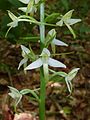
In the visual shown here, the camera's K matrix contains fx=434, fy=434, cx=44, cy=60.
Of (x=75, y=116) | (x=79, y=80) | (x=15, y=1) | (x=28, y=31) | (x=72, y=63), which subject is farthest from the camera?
(x=72, y=63)

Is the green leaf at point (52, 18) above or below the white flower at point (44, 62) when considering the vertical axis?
above

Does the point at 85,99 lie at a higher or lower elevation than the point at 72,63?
lower

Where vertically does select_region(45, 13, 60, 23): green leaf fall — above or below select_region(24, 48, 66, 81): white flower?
above

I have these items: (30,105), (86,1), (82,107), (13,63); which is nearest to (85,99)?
(82,107)

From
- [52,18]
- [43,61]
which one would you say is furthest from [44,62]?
[52,18]

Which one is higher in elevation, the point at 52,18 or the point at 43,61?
the point at 52,18

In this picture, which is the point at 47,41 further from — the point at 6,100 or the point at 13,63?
the point at 13,63

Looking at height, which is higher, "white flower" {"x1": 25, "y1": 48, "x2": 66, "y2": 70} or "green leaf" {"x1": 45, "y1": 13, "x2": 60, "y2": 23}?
"green leaf" {"x1": 45, "y1": 13, "x2": 60, "y2": 23}

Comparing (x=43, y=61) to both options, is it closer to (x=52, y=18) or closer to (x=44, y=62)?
(x=44, y=62)

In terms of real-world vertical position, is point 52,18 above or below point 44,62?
above

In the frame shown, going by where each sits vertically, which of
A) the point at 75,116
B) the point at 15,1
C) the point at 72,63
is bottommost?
the point at 75,116

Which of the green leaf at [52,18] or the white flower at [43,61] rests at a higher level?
the green leaf at [52,18]
